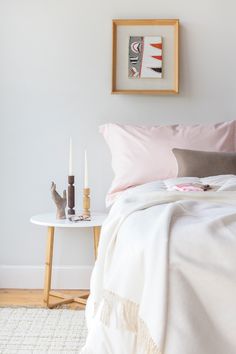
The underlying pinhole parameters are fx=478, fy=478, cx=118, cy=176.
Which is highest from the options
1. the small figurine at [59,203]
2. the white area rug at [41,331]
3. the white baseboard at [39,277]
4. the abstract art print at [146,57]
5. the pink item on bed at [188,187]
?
the abstract art print at [146,57]

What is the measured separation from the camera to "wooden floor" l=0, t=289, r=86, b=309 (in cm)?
289

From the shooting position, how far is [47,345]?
2.23 meters

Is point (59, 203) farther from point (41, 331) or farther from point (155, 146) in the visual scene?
point (41, 331)

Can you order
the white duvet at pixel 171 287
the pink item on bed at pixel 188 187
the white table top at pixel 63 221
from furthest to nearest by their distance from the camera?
the white table top at pixel 63 221 → the pink item on bed at pixel 188 187 → the white duvet at pixel 171 287

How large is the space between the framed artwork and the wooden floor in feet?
4.54

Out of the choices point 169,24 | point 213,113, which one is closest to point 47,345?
point 213,113

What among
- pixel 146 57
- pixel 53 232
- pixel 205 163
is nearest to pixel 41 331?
pixel 53 232

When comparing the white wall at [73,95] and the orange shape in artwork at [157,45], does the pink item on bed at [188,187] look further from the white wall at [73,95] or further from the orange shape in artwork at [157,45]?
the orange shape in artwork at [157,45]

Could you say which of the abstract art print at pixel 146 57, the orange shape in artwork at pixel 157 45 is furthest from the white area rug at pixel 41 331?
the orange shape in artwork at pixel 157 45

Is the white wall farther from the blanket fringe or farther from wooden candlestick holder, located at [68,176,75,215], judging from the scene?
the blanket fringe

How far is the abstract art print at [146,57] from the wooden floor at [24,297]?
150cm

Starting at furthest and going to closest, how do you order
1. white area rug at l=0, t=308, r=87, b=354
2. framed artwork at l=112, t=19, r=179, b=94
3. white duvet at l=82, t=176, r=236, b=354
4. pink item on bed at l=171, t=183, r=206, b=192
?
framed artwork at l=112, t=19, r=179, b=94, white area rug at l=0, t=308, r=87, b=354, pink item on bed at l=171, t=183, r=206, b=192, white duvet at l=82, t=176, r=236, b=354

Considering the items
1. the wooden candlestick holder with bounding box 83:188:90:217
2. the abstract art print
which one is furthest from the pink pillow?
the abstract art print

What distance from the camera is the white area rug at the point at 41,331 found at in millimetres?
2191
